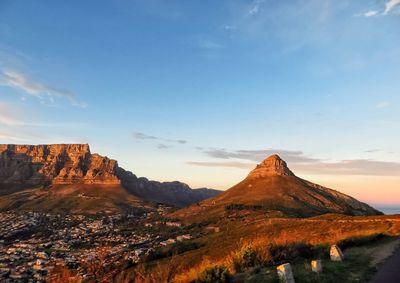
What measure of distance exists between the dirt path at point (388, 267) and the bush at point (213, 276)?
19.4ft

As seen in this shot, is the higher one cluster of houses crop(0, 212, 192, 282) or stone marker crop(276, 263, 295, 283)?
stone marker crop(276, 263, 295, 283)

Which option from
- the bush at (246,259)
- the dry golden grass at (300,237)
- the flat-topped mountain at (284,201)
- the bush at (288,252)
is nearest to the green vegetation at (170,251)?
the dry golden grass at (300,237)

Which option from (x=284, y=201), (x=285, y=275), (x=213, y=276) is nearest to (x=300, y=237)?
(x=213, y=276)

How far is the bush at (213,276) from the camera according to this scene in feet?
50.0

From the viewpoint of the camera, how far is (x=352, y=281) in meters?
15.2

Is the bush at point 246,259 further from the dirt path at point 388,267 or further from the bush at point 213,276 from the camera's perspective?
the dirt path at point 388,267

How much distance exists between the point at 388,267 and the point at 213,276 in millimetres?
8532

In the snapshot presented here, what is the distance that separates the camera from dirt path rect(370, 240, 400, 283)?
15.3 m

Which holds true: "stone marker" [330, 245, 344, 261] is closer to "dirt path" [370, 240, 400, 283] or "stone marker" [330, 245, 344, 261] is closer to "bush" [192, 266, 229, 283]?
"dirt path" [370, 240, 400, 283]

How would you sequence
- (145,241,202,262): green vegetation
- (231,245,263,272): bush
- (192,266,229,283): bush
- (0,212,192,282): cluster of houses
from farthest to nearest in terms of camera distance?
(0,212,192,282): cluster of houses < (145,241,202,262): green vegetation < (231,245,263,272): bush < (192,266,229,283): bush

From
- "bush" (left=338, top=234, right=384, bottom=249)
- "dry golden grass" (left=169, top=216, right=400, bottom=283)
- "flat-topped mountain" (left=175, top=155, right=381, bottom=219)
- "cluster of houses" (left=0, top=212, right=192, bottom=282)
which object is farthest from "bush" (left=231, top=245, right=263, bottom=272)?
"flat-topped mountain" (left=175, top=155, right=381, bottom=219)

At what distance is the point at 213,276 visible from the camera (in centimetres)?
1546

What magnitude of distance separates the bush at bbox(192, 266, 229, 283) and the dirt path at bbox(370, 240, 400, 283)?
5914mm

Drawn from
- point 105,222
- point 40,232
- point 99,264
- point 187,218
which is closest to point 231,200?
Result: point 187,218
